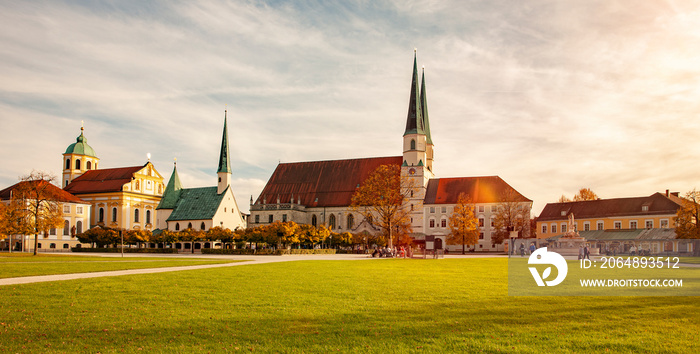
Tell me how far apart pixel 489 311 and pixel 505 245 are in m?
66.3

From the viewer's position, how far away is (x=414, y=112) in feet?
310

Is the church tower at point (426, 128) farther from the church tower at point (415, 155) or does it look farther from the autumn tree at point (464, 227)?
the autumn tree at point (464, 227)

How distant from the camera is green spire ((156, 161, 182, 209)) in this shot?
97750mm

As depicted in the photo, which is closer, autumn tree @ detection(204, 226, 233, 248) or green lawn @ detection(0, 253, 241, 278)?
green lawn @ detection(0, 253, 241, 278)

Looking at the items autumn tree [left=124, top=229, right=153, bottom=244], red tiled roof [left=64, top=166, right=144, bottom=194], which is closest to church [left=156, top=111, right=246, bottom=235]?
red tiled roof [left=64, top=166, right=144, bottom=194]

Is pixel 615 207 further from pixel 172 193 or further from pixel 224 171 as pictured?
pixel 172 193

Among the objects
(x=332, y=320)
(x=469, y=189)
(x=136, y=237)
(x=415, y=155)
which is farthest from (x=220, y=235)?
(x=332, y=320)

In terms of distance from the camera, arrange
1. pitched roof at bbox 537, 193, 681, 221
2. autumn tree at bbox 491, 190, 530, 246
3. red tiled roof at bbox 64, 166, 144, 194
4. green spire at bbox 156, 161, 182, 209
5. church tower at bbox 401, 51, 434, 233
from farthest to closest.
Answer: red tiled roof at bbox 64, 166, 144, 194 → green spire at bbox 156, 161, 182, 209 → church tower at bbox 401, 51, 434, 233 → autumn tree at bbox 491, 190, 530, 246 → pitched roof at bbox 537, 193, 681, 221

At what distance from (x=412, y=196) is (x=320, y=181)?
19455 millimetres

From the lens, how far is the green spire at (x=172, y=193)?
97750 mm

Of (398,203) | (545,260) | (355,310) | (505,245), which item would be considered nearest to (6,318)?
(355,310)

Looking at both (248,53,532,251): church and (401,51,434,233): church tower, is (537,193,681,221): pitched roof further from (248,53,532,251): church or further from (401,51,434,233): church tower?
(401,51,434,233): church tower

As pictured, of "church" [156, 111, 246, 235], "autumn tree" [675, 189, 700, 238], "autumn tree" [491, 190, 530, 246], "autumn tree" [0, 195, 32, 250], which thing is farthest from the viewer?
"church" [156, 111, 246, 235]

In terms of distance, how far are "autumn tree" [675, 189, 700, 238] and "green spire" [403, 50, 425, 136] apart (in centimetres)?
4319
